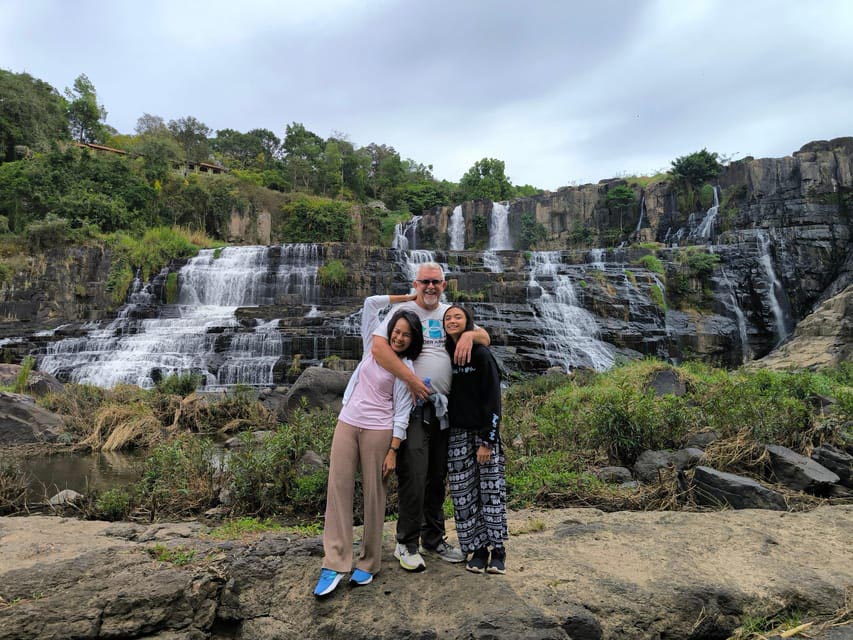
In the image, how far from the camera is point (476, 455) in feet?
8.82

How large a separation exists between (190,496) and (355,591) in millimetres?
Answer: 2766

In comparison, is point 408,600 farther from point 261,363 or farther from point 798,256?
point 798,256

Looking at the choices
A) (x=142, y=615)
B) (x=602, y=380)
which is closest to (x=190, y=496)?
(x=142, y=615)

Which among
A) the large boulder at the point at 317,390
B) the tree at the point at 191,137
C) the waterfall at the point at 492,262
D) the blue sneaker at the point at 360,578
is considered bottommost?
the large boulder at the point at 317,390

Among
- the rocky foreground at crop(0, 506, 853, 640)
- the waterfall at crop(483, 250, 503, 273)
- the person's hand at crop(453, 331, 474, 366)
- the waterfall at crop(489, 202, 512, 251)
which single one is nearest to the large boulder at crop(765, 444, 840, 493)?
the rocky foreground at crop(0, 506, 853, 640)

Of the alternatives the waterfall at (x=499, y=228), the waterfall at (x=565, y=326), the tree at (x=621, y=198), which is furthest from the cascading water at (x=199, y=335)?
the tree at (x=621, y=198)

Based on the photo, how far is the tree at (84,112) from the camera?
33844mm

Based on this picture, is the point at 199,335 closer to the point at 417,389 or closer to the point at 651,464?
the point at 651,464

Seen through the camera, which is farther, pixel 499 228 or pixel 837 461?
pixel 499 228

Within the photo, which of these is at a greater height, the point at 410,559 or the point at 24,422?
the point at 410,559

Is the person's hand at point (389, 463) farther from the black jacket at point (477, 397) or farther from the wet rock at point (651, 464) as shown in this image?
the wet rock at point (651, 464)

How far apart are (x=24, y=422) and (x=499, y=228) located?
26.7 metres

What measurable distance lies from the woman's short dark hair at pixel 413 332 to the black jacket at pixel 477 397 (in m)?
0.23

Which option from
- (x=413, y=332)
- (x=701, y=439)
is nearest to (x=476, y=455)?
(x=413, y=332)
